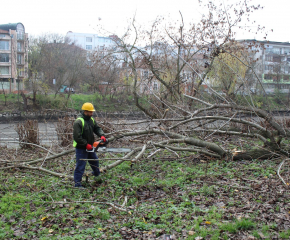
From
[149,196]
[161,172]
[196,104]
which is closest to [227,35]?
[196,104]

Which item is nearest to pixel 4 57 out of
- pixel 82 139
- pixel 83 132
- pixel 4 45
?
pixel 4 45

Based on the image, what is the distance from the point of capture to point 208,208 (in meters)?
4.47

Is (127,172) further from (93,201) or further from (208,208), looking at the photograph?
(208,208)

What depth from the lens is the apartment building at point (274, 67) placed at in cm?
3747

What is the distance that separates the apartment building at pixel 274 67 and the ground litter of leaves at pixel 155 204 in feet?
95.0

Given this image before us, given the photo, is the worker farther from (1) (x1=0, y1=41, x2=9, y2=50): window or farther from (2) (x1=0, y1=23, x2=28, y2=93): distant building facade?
(1) (x1=0, y1=41, x2=9, y2=50): window

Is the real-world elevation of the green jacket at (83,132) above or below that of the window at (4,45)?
below

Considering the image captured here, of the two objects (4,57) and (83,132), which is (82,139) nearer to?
(83,132)

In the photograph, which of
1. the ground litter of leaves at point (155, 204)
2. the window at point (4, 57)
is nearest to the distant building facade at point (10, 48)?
the window at point (4, 57)

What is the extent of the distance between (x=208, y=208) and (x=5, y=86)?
118 feet

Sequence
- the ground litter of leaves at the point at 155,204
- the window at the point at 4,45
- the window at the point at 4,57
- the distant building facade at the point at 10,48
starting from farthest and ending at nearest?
1. the window at the point at 4,45
2. the window at the point at 4,57
3. the distant building facade at the point at 10,48
4. the ground litter of leaves at the point at 155,204

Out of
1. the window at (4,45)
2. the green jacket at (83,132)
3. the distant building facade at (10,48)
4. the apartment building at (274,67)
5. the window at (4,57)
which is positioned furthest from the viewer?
the window at (4,45)

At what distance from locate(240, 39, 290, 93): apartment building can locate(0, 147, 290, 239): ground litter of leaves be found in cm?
2896

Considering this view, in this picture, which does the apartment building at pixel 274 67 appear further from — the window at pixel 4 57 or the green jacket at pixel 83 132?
the window at pixel 4 57
